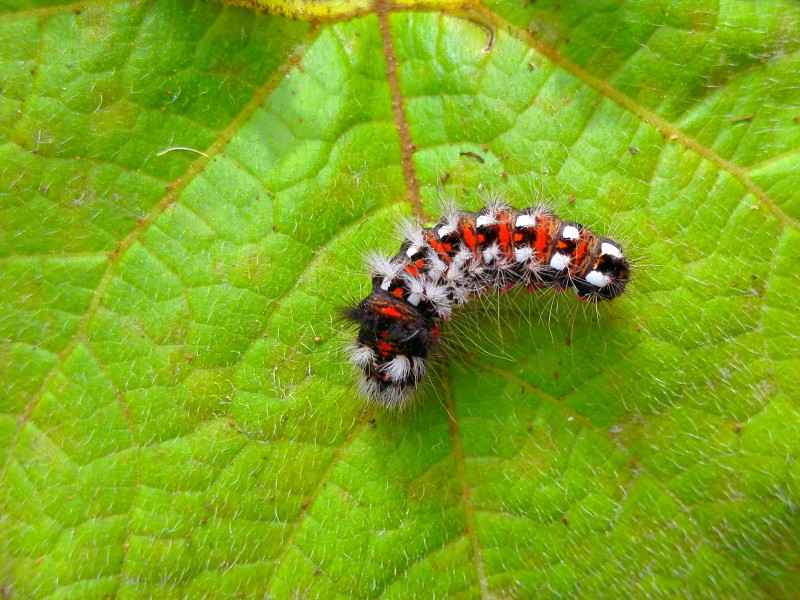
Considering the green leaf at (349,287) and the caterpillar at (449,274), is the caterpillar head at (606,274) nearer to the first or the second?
the caterpillar at (449,274)

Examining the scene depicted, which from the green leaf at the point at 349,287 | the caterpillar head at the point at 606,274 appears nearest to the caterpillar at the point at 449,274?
the caterpillar head at the point at 606,274

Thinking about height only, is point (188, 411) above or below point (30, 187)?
below

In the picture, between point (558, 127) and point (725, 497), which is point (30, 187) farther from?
point (725, 497)

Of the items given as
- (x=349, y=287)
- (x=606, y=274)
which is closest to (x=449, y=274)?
(x=349, y=287)

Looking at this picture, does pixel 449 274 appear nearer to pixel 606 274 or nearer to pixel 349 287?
pixel 349 287

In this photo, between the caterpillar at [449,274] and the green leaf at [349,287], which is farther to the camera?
the caterpillar at [449,274]

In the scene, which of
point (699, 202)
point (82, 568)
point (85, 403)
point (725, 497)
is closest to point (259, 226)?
point (85, 403)
